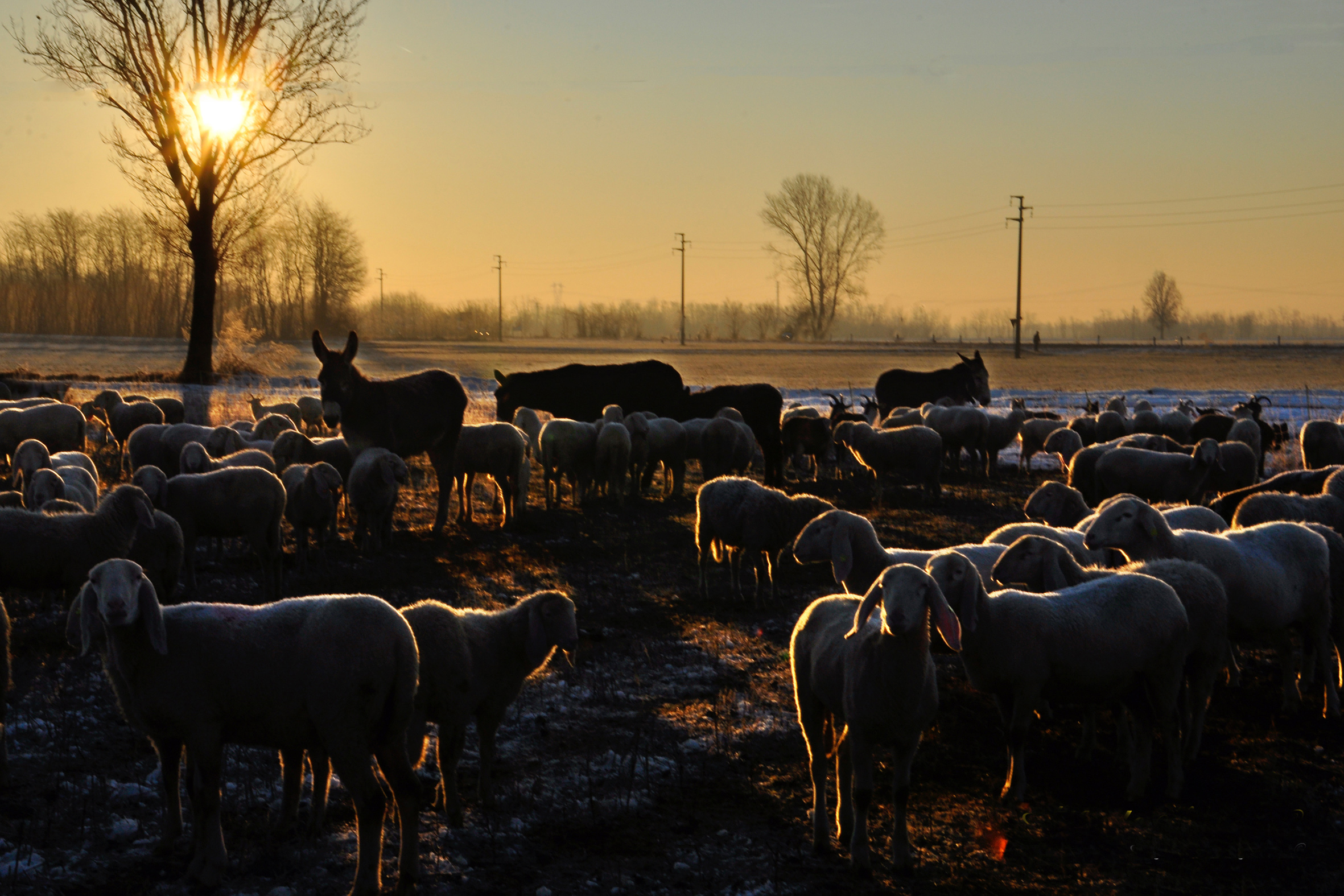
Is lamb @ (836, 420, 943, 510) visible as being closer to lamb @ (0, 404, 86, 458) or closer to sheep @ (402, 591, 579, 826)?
sheep @ (402, 591, 579, 826)

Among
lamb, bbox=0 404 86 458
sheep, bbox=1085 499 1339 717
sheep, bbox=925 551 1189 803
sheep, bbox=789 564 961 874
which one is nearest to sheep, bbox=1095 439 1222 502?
sheep, bbox=1085 499 1339 717

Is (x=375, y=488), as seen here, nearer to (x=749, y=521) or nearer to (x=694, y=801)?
(x=749, y=521)

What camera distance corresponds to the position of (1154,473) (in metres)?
14.1

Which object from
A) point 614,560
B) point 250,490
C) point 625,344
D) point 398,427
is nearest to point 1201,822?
point 614,560

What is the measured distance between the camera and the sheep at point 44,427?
55.1 feet

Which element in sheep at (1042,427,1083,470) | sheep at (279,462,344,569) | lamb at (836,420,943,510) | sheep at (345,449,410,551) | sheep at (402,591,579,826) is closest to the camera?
sheep at (402,591,579,826)

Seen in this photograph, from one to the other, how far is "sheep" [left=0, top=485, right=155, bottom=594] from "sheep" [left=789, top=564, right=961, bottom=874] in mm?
5996

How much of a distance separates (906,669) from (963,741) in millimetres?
2184

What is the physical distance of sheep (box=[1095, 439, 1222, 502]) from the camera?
13867 millimetres

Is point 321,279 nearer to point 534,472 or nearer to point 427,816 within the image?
point 534,472

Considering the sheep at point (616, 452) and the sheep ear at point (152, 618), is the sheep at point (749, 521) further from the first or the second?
the sheep ear at point (152, 618)

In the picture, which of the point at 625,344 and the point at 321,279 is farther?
the point at 321,279

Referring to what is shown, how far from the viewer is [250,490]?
10359 millimetres

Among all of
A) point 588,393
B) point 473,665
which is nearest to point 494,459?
point 588,393
